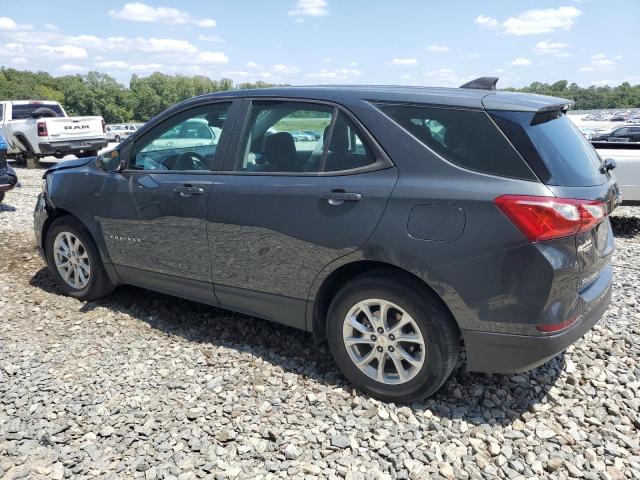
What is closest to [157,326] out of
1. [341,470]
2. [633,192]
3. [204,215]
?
[204,215]

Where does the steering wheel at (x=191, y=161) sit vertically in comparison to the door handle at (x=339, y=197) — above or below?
above

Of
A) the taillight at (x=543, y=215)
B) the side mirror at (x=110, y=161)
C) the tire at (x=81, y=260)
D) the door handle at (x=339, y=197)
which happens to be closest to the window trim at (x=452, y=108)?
the taillight at (x=543, y=215)

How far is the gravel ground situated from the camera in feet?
8.53

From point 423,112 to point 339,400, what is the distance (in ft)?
5.65

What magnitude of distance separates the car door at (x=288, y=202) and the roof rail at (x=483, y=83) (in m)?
0.91

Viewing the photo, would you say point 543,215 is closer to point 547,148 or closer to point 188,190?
point 547,148

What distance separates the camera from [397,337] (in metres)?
2.95

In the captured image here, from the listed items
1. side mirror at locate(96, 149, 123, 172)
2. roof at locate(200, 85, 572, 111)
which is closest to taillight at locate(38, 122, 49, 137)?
side mirror at locate(96, 149, 123, 172)

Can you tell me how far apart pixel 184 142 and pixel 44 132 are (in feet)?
41.9

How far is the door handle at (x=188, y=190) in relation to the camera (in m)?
3.60

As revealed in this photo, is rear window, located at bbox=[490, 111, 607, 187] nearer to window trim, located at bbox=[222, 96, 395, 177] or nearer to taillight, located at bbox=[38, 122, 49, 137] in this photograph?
window trim, located at bbox=[222, 96, 395, 177]

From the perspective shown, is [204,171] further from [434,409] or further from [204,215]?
[434,409]

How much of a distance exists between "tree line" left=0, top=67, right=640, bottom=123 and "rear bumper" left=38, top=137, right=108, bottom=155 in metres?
78.5

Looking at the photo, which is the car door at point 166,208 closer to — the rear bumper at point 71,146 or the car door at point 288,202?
the car door at point 288,202
